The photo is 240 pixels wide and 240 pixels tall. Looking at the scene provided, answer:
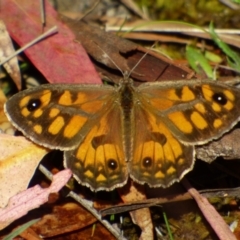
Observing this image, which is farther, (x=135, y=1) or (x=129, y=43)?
(x=135, y=1)

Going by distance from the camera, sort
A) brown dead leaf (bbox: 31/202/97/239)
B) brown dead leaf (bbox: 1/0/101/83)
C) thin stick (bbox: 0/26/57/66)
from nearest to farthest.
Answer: brown dead leaf (bbox: 31/202/97/239)
brown dead leaf (bbox: 1/0/101/83)
thin stick (bbox: 0/26/57/66)

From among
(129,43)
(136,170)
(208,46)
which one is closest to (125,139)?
(136,170)

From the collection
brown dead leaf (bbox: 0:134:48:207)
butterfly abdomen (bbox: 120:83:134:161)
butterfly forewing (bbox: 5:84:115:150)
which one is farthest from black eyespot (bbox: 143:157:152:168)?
brown dead leaf (bbox: 0:134:48:207)

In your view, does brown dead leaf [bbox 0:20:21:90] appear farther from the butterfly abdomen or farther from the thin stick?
the butterfly abdomen

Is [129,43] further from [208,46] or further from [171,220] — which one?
[171,220]

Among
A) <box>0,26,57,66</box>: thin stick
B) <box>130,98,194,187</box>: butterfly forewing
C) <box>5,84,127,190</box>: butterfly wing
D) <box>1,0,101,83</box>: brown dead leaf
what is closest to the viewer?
<box>130,98,194,187</box>: butterfly forewing

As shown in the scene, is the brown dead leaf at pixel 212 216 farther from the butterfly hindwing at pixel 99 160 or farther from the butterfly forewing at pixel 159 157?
the butterfly hindwing at pixel 99 160

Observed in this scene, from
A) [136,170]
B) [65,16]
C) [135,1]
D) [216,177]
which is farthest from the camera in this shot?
[135,1]
